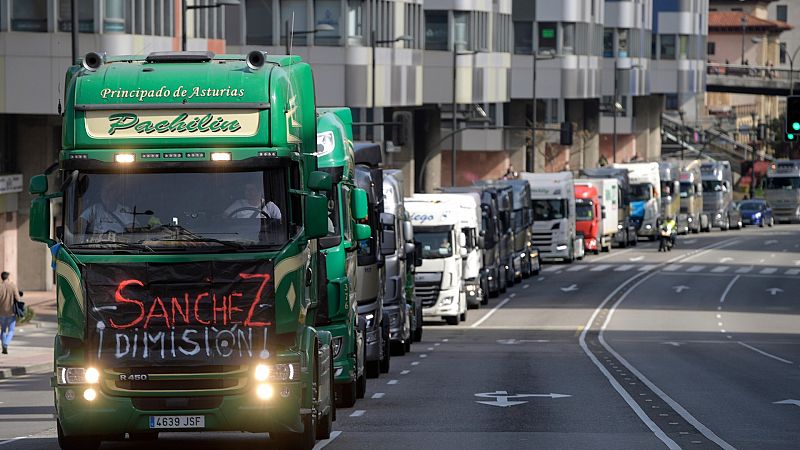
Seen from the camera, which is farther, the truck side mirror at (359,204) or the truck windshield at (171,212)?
the truck side mirror at (359,204)

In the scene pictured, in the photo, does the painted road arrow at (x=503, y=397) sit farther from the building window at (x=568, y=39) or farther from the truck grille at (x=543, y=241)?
the building window at (x=568, y=39)

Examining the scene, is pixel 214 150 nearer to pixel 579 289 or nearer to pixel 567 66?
pixel 579 289

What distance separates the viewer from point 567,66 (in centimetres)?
11388

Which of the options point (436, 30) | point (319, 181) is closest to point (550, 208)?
point (436, 30)

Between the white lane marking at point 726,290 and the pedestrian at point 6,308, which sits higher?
the pedestrian at point 6,308

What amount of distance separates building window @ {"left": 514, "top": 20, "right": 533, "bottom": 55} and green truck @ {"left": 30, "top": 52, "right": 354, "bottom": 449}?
9564cm

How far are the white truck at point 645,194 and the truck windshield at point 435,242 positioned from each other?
47110 millimetres

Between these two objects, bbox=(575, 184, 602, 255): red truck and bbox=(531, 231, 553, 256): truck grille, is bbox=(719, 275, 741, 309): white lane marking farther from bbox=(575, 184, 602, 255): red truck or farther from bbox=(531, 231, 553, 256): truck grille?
bbox=(575, 184, 602, 255): red truck

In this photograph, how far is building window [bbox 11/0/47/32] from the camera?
51000 mm

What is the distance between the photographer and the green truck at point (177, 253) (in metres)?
16.5

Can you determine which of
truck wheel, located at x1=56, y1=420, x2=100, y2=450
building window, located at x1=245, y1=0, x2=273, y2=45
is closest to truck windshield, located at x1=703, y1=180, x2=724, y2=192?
building window, located at x1=245, y1=0, x2=273, y2=45

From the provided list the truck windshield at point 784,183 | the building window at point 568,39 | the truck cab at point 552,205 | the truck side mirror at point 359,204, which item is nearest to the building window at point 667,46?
the truck windshield at point 784,183

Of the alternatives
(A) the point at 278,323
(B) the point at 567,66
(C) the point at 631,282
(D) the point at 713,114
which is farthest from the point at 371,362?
→ (D) the point at 713,114

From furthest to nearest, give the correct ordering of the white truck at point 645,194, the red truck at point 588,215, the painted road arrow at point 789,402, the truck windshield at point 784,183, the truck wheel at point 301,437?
1. the truck windshield at point 784,183
2. the white truck at point 645,194
3. the red truck at point 588,215
4. the painted road arrow at point 789,402
5. the truck wheel at point 301,437
